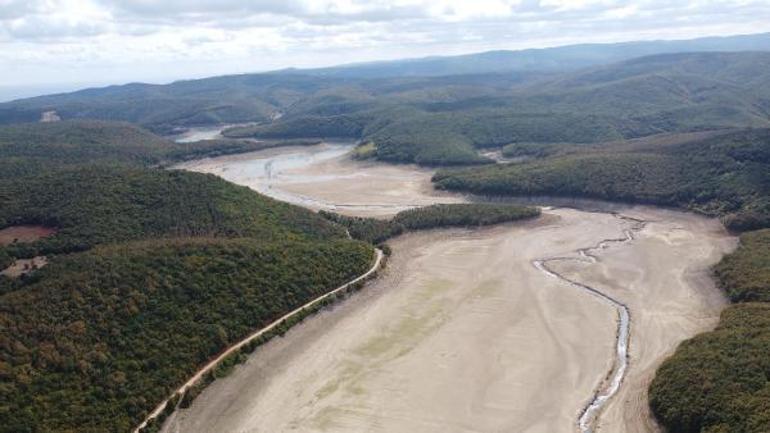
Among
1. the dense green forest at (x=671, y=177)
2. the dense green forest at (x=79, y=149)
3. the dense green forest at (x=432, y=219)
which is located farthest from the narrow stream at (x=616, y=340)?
the dense green forest at (x=79, y=149)

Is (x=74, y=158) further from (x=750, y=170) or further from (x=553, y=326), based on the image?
(x=750, y=170)

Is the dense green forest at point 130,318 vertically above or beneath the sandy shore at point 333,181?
above

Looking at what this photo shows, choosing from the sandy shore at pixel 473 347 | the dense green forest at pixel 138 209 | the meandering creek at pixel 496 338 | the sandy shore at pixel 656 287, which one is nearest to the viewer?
the sandy shore at pixel 473 347

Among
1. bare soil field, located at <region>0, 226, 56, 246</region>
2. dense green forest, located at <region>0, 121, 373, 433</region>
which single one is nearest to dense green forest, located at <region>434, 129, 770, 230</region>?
dense green forest, located at <region>0, 121, 373, 433</region>

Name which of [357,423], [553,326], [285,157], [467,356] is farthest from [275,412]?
[285,157]

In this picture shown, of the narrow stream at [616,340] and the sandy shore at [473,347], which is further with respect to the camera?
the sandy shore at [473,347]

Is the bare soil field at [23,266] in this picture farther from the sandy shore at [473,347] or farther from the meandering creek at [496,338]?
the meandering creek at [496,338]

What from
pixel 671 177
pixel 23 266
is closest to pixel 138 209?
pixel 23 266
